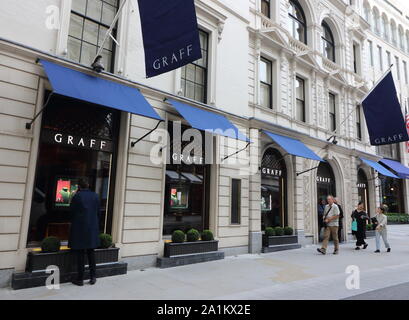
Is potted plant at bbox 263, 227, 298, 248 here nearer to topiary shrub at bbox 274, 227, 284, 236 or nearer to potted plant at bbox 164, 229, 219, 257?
topiary shrub at bbox 274, 227, 284, 236

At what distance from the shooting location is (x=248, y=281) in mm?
7238

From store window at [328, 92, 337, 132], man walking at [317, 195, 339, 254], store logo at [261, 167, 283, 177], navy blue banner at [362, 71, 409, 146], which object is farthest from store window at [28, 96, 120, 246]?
store window at [328, 92, 337, 132]

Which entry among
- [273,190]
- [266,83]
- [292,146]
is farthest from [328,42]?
[273,190]

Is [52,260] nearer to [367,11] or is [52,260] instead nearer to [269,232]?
[269,232]

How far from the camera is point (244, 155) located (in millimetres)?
11547

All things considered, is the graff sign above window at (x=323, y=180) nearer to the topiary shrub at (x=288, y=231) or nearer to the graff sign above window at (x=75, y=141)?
the topiary shrub at (x=288, y=231)

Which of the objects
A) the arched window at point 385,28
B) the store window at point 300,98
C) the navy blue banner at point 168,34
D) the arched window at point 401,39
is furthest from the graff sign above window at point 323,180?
the arched window at point 401,39

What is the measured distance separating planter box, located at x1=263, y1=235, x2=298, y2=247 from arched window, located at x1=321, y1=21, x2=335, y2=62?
11033 millimetres

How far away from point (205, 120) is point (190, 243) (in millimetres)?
3659

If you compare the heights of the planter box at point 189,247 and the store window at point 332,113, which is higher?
the store window at point 332,113

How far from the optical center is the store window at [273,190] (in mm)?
12719

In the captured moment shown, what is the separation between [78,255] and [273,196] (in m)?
8.73

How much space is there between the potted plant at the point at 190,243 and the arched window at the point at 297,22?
11388mm

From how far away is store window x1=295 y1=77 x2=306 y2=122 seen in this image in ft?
49.4
